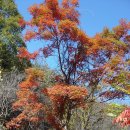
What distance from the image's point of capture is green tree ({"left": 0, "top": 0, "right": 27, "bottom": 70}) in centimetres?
2405

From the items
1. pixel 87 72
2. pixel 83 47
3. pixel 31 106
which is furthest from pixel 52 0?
pixel 31 106

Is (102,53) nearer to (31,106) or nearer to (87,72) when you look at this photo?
(87,72)

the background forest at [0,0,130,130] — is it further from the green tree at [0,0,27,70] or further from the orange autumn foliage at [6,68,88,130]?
the green tree at [0,0,27,70]

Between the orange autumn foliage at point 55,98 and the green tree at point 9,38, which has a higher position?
the green tree at point 9,38

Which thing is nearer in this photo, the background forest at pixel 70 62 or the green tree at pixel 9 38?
the background forest at pixel 70 62

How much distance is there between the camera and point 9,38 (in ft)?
78.9

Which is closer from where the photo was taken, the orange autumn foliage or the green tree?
the orange autumn foliage

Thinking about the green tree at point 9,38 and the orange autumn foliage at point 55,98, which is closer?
the orange autumn foliage at point 55,98

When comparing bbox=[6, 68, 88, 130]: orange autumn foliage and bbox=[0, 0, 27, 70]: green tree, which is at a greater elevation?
bbox=[0, 0, 27, 70]: green tree

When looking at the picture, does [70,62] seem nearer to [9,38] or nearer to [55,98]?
[55,98]

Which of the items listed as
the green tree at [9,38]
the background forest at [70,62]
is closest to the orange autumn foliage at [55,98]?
the background forest at [70,62]

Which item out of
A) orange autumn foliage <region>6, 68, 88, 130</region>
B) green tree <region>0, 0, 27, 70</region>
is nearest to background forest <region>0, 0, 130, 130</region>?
orange autumn foliage <region>6, 68, 88, 130</region>

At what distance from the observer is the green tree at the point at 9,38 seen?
24047 millimetres

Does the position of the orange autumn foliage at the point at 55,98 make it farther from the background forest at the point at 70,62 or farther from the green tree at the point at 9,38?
the green tree at the point at 9,38
